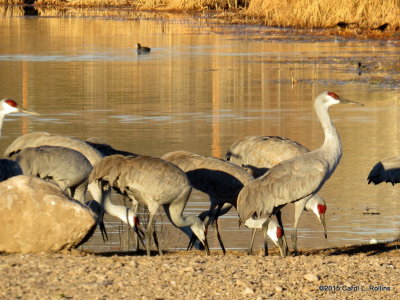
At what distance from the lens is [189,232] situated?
34.7 ft

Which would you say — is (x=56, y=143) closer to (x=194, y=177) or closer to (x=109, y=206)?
(x=109, y=206)

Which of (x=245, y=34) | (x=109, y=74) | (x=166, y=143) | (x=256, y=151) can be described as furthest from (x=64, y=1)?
(x=256, y=151)

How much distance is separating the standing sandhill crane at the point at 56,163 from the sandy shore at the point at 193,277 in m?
1.97

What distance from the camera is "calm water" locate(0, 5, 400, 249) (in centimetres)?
1238

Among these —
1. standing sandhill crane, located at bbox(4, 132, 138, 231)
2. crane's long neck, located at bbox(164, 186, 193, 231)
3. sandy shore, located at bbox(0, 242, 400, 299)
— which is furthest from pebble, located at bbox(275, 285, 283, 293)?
standing sandhill crane, located at bbox(4, 132, 138, 231)

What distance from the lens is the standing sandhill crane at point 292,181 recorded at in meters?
9.23

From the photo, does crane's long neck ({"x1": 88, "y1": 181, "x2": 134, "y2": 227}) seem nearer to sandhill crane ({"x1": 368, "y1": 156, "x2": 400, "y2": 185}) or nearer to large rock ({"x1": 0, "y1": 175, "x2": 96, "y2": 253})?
large rock ({"x1": 0, "y1": 175, "x2": 96, "y2": 253})

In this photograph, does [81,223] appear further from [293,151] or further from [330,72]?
[330,72]

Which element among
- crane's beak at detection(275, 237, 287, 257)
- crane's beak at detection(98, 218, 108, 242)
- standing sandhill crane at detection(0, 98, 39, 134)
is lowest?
crane's beak at detection(98, 218, 108, 242)

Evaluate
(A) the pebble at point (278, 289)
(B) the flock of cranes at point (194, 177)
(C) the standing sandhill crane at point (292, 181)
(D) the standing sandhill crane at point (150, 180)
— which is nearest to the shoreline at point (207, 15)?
(B) the flock of cranes at point (194, 177)

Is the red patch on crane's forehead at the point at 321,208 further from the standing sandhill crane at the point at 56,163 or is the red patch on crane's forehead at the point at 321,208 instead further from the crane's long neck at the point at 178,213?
the standing sandhill crane at the point at 56,163

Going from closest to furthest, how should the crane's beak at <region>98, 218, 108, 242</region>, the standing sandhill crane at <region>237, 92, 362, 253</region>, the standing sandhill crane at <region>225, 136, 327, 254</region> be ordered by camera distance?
the standing sandhill crane at <region>237, 92, 362, 253</region> → the crane's beak at <region>98, 218, 108, 242</region> → the standing sandhill crane at <region>225, 136, 327, 254</region>

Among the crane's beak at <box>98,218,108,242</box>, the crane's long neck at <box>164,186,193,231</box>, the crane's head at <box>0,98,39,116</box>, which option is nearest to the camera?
the crane's long neck at <box>164,186,193,231</box>

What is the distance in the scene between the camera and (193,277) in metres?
7.08
